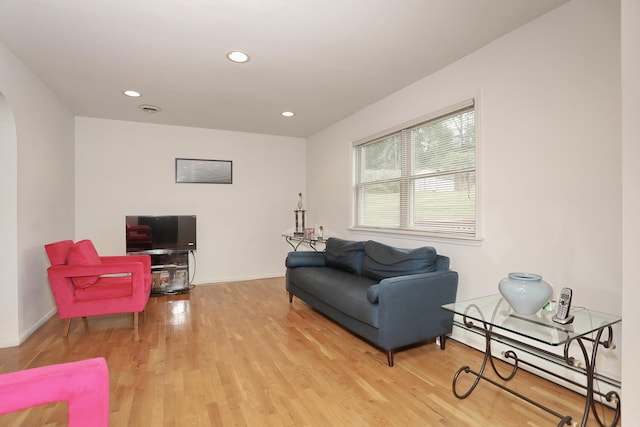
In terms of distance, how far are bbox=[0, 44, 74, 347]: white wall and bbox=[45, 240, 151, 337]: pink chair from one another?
0.95 ft

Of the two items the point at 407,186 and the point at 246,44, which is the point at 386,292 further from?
the point at 246,44

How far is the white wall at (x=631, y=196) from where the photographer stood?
1.31 metres

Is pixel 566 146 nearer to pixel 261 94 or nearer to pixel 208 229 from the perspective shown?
pixel 261 94

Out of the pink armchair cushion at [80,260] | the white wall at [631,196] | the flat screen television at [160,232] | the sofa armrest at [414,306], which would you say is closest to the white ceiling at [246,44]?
the white wall at [631,196]

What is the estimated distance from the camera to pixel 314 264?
4195mm

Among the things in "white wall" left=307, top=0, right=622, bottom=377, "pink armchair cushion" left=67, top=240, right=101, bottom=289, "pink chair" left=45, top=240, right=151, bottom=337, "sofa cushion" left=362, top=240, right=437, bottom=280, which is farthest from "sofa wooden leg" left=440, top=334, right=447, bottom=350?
"pink armchair cushion" left=67, top=240, right=101, bottom=289

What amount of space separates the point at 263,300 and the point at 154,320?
1.31m

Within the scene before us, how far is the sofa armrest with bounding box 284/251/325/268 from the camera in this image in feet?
13.6

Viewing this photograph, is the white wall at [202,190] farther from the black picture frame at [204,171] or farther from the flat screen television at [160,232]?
the flat screen television at [160,232]

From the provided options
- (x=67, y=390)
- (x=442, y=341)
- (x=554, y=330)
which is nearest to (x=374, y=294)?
(x=442, y=341)

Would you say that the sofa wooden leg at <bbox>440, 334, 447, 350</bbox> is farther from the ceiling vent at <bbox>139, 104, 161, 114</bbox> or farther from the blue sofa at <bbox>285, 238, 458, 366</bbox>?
the ceiling vent at <bbox>139, 104, 161, 114</bbox>

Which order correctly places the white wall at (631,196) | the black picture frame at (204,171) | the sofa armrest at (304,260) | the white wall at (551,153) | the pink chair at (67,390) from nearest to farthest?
the pink chair at (67,390) < the white wall at (631,196) < the white wall at (551,153) < the sofa armrest at (304,260) < the black picture frame at (204,171)

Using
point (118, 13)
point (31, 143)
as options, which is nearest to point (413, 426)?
point (118, 13)

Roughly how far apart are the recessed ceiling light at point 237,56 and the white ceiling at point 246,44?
0.06m
